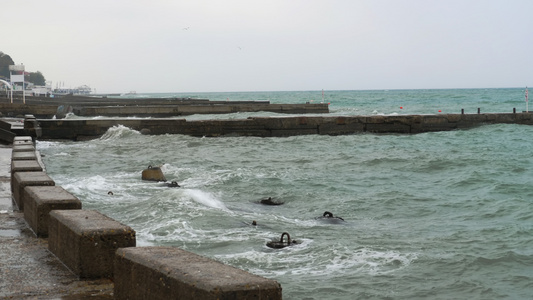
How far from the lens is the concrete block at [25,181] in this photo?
25.6 feet

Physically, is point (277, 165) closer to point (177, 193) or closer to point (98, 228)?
point (177, 193)

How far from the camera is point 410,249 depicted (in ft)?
30.1

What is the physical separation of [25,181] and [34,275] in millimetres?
2989

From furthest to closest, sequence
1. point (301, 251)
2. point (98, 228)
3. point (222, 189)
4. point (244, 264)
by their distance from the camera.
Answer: point (222, 189)
point (301, 251)
point (244, 264)
point (98, 228)

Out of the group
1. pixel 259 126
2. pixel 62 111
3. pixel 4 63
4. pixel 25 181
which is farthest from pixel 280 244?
pixel 4 63

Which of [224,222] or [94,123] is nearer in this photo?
[224,222]

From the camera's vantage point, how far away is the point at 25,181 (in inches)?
311

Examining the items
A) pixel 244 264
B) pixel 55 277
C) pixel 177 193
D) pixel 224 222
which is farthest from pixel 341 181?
pixel 55 277

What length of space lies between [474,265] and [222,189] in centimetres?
759

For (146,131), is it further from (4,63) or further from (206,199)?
(4,63)

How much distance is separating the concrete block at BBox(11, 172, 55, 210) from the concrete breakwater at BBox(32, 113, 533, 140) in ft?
64.6

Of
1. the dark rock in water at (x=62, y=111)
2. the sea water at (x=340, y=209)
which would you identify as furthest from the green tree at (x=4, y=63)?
the sea water at (x=340, y=209)

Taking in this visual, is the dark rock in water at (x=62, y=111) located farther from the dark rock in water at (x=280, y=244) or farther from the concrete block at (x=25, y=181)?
the dark rock in water at (x=280, y=244)

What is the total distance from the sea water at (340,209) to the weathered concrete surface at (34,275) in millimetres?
2441
